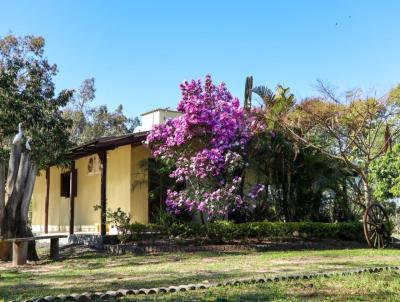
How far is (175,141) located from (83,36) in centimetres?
732

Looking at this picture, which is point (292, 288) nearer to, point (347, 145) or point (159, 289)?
point (159, 289)

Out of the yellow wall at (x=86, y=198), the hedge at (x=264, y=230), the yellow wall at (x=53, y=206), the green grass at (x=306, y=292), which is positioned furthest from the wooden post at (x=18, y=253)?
the yellow wall at (x=53, y=206)

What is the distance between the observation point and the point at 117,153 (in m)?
17.7

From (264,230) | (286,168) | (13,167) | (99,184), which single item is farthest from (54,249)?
(286,168)

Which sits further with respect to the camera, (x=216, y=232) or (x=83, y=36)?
(x=83, y=36)

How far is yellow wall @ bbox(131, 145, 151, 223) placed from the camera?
16844 millimetres

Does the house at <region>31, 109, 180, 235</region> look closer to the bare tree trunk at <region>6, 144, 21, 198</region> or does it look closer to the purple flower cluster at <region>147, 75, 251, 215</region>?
the purple flower cluster at <region>147, 75, 251, 215</region>

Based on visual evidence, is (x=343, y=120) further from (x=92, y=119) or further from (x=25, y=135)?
(x=92, y=119)

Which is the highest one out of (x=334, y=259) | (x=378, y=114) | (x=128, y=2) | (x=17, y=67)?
(x=128, y=2)

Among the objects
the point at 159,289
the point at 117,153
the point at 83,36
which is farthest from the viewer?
the point at 83,36

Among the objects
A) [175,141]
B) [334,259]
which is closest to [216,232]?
[175,141]

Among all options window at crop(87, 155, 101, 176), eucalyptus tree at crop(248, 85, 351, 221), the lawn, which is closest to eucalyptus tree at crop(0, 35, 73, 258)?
the lawn

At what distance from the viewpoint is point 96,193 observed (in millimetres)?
19234

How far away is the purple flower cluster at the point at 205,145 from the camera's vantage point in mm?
14383
